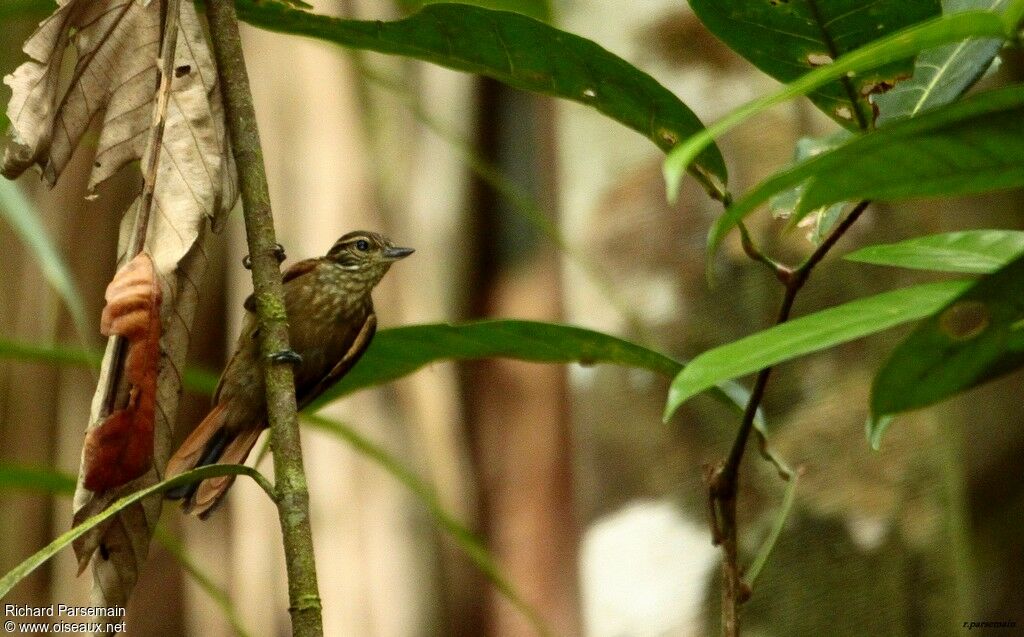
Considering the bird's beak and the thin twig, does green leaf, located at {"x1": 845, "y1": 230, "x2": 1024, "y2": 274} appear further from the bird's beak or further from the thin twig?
the bird's beak

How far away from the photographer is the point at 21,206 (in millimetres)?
1616

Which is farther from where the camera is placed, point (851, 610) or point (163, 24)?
point (851, 610)

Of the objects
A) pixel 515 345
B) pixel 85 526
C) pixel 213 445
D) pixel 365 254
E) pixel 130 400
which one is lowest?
pixel 85 526

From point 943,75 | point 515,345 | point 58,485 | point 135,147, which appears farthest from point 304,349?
point 943,75

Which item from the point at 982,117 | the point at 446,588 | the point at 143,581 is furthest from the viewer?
the point at 143,581

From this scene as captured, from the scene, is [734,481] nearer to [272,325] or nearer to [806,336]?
[806,336]

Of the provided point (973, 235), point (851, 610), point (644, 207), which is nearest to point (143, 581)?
point (644, 207)

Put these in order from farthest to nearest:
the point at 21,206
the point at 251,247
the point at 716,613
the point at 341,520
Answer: the point at 341,520
the point at 716,613
the point at 21,206
the point at 251,247

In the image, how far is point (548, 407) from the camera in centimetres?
417

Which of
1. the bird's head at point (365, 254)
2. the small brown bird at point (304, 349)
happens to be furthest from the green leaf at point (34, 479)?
the bird's head at point (365, 254)

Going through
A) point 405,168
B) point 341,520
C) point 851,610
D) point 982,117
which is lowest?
point 851,610

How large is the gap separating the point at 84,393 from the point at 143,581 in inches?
38.6

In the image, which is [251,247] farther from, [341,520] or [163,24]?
[341,520]

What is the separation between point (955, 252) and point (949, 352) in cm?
25
